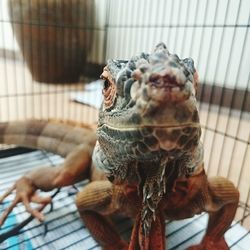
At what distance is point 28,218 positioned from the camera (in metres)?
1.48

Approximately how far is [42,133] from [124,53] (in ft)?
6.53

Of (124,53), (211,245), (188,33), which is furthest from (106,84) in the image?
(124,53)

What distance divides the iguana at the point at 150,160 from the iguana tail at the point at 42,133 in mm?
560

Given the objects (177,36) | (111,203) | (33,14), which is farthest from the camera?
(33,14)

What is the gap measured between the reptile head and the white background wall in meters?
2.29

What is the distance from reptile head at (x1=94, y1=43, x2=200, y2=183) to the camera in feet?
1.98

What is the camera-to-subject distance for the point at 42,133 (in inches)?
86.7

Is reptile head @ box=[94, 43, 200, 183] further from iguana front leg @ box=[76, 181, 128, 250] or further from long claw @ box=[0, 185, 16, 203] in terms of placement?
long claw @ box=[0, 185, 16, 203]

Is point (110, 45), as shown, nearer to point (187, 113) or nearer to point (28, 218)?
point (28, 218)

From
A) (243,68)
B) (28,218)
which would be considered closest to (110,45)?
(243,68)

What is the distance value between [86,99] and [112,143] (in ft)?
A: 9.72

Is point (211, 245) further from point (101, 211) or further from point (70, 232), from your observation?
point (70, 232)

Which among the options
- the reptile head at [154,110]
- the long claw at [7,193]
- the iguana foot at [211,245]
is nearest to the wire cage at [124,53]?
the long claw at [7,193]

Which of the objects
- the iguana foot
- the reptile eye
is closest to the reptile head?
the reptile eye
